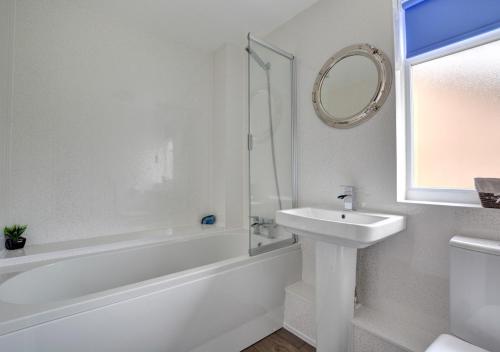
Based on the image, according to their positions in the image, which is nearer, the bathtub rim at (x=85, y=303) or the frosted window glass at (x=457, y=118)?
the bathtub rim at (x=85, y=303)

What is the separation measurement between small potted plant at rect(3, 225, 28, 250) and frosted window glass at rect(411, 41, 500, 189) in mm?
2712

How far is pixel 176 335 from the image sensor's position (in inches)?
50.6

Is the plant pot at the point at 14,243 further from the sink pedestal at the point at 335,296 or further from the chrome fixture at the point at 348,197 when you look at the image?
the chrome fixture at the point at 348,197

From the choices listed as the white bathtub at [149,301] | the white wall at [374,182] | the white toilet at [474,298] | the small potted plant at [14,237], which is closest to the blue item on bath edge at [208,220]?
the white bathtub at [149,301]

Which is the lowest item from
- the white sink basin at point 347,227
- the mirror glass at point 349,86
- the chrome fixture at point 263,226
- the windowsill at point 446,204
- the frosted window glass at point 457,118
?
the chrome fixture at point 263,226

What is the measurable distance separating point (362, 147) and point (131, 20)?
233 cm

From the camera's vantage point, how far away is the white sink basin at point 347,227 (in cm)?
112

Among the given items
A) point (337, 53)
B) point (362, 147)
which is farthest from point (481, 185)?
point (337, 53)

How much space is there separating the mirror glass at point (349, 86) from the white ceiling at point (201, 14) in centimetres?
69

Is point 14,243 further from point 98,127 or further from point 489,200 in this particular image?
point 489,200

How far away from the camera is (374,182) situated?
1.59m

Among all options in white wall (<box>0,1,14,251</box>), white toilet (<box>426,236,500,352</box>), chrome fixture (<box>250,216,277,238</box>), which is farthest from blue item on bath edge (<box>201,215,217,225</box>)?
white toilet (<box>426,236,500,352</box>)

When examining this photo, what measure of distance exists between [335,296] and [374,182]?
0.78 m

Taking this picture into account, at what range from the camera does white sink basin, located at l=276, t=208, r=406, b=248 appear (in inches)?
44.1
